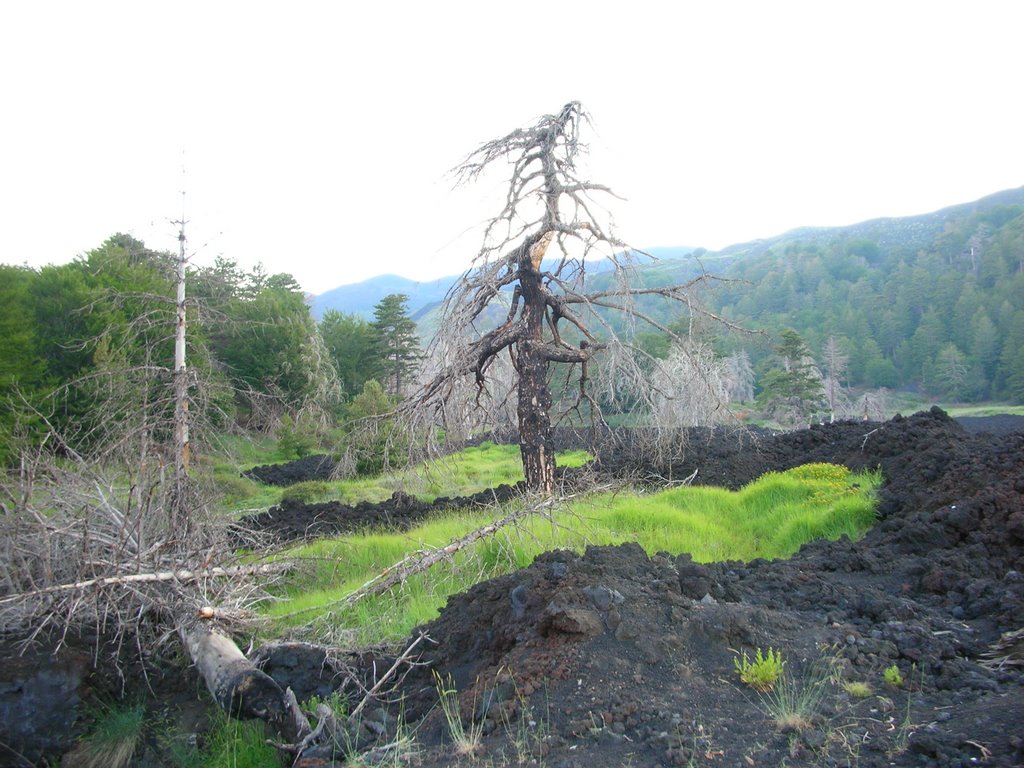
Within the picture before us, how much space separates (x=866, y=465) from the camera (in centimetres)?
912

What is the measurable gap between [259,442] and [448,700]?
2210cm

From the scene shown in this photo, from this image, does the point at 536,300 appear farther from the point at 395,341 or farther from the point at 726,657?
the point at 395,341

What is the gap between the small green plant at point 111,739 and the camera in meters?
4.53

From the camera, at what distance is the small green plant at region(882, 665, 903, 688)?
10.5 feet

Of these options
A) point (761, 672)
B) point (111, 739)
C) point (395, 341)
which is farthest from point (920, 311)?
point (111, 739)

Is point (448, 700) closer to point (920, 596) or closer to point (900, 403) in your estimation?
point (920, 596)

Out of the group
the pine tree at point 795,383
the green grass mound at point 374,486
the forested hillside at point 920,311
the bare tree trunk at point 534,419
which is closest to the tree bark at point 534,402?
the bare tree trunk at point 534,419

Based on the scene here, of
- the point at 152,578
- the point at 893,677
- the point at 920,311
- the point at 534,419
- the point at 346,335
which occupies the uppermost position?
the point at 346,335

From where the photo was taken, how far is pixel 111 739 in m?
4.67

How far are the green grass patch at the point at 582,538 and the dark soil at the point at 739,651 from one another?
3.62 feet

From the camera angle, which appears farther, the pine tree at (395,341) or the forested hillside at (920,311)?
the forested hillside at (920,311)

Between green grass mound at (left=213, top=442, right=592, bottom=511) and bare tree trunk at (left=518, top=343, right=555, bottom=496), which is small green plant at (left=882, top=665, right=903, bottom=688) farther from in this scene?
green grass mound at (left=213, top=442, right=592, bottom=511)

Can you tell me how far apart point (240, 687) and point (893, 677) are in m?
3.86

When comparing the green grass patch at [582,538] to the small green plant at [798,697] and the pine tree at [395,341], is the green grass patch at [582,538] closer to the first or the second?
the small green plant at [798,697]
